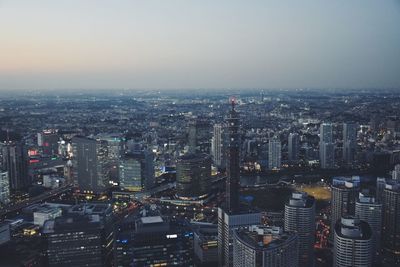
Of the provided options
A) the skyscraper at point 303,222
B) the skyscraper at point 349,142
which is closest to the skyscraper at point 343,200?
the skyscraper at point 303,222

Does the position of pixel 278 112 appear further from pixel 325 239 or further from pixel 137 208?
pixel 325 239

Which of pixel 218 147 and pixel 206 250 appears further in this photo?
pixel 218 147

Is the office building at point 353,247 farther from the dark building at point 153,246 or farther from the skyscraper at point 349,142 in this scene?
the skyscraper at point 349,142

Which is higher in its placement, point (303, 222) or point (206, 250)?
point (303, 222)

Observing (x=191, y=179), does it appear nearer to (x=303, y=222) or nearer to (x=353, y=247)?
(x=303, y=222)

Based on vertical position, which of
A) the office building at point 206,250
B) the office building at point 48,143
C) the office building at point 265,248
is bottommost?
the office building at point 206,250

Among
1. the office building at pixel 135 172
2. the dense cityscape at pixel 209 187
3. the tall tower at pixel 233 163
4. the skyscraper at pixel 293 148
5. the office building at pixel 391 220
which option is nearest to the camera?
the dense cityscape at pixel 209 187

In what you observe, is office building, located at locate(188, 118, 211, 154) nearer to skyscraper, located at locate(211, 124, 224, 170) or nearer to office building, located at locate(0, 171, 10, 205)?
skyscraper, located at locate(211, 124, 224, 170)

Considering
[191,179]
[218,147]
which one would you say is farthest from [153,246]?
[218,147]
